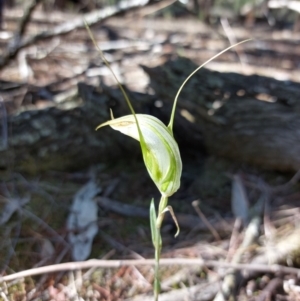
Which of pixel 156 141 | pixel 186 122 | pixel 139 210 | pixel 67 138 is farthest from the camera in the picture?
pixel 186 122

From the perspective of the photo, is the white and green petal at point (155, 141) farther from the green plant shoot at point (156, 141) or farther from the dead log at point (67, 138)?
the dead log at point (67, 138)

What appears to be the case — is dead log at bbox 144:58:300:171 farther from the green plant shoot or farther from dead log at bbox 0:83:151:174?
the green plant shoot

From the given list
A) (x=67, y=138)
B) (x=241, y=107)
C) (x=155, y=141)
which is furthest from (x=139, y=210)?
(x=155, y=141)

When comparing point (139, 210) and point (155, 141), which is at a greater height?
point (155, 141)

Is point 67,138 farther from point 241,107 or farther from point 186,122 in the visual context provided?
point 241,107

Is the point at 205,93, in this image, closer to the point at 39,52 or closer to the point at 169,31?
the point at 39,52

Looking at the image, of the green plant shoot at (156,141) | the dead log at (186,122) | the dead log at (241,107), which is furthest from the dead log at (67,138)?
the green plant shoot at (156,141)

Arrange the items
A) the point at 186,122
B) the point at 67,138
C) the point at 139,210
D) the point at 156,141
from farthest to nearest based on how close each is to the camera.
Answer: the point at 186,122 → the point at 67,138 → the point at 139,210 → the point at 156,141
